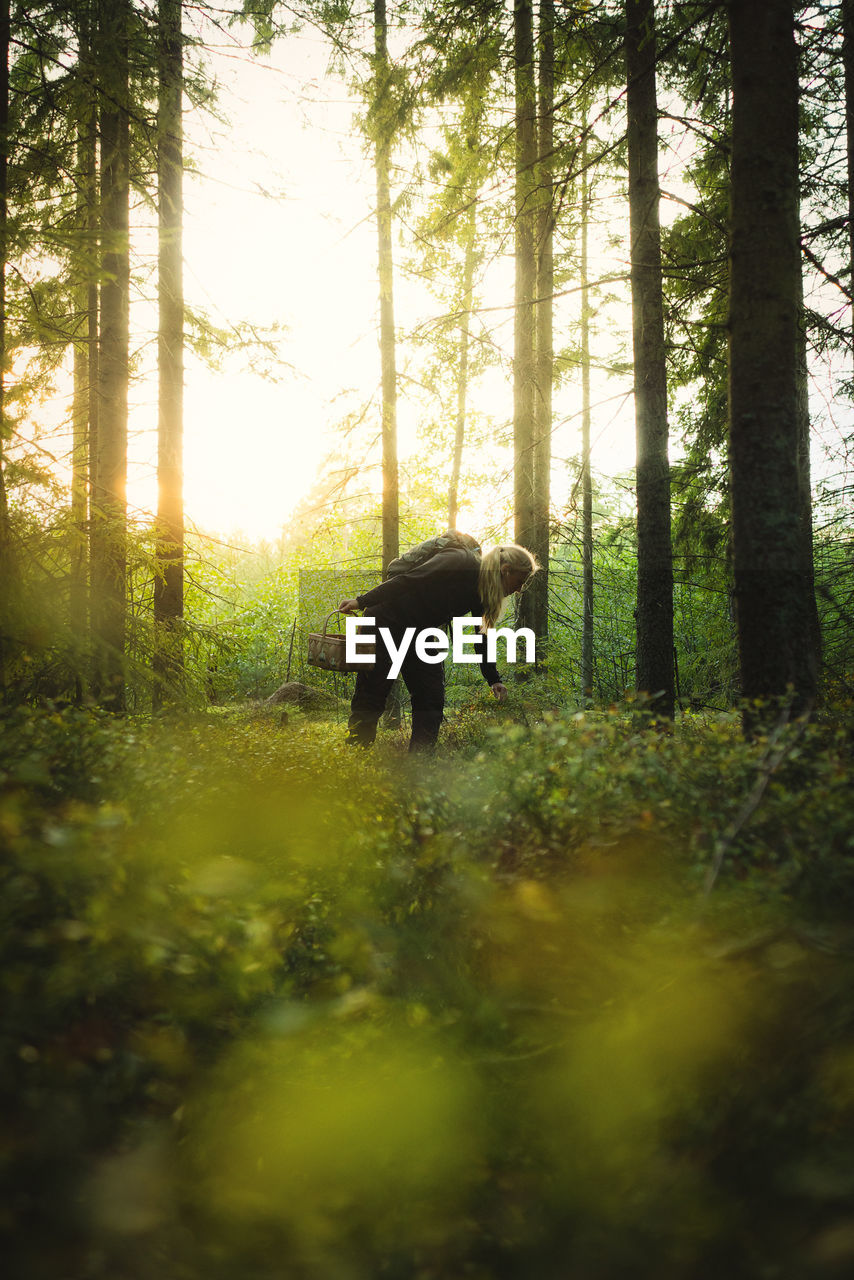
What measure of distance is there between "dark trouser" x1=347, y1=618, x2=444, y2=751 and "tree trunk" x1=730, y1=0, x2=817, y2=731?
9.22 ft

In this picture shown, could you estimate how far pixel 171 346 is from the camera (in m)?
8.80

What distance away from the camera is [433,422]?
45.4 feet

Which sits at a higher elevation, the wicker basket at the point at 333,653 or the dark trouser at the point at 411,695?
the wicker basket at the point at 333,653

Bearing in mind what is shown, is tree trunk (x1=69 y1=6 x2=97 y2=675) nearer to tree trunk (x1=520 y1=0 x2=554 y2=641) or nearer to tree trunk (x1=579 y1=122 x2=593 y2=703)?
tree trunk (x1=520 y1=0 x2=554 y2=641)

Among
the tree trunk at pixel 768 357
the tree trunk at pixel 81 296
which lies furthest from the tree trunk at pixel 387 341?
the tree trunk at pixel 768 357

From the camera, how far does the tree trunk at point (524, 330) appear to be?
862cm

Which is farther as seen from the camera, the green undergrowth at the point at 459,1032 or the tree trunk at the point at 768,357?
the tree trunk at the point at 768,357

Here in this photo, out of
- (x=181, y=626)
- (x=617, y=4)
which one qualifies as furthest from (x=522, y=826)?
(x=617, y=4)

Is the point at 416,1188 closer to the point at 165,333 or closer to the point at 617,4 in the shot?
the point at 617,4

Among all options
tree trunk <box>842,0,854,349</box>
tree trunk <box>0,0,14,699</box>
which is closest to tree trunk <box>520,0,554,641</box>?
tree trunk <box>842,0,854,349</box>

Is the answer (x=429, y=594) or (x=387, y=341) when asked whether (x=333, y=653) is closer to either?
(x=429, y=594)

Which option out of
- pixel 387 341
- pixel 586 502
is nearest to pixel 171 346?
pixel 387 341

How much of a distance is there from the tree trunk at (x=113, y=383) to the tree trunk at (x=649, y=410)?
4878 millimetres

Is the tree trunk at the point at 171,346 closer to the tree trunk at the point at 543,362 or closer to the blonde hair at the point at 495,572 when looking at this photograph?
the blonde hair at the point at 495,572
